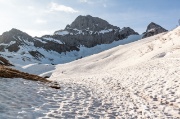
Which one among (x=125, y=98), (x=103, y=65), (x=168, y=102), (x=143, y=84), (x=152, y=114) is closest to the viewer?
(x=152, y=114)

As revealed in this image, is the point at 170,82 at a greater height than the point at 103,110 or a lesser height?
greater

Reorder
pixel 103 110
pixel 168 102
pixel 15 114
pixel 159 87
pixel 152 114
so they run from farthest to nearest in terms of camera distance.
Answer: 1. pixel 159 87
2. pixel 168 102
3. pixel 103 110
4. pixel 152 114
5. pixel 15 114

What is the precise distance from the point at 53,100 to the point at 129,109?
481 centimetres

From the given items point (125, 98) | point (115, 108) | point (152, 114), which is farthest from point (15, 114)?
point (125, 98)

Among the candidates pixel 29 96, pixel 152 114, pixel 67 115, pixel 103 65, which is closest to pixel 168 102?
pixel 152 114

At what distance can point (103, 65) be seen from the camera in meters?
63.6

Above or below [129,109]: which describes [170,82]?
above

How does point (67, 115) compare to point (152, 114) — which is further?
point (152, 114)

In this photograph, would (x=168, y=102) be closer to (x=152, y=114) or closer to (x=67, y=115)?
(x=152, y=114)

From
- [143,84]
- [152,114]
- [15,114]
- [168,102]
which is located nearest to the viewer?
[15,114]

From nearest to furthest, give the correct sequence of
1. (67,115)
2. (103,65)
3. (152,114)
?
1. (67,115)
2. (152,114)
3. (103,65)

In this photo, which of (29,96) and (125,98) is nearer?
(29,96)

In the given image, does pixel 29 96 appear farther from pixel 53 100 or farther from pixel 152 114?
pixel 152 114

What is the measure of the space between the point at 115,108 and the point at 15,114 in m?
6.15
